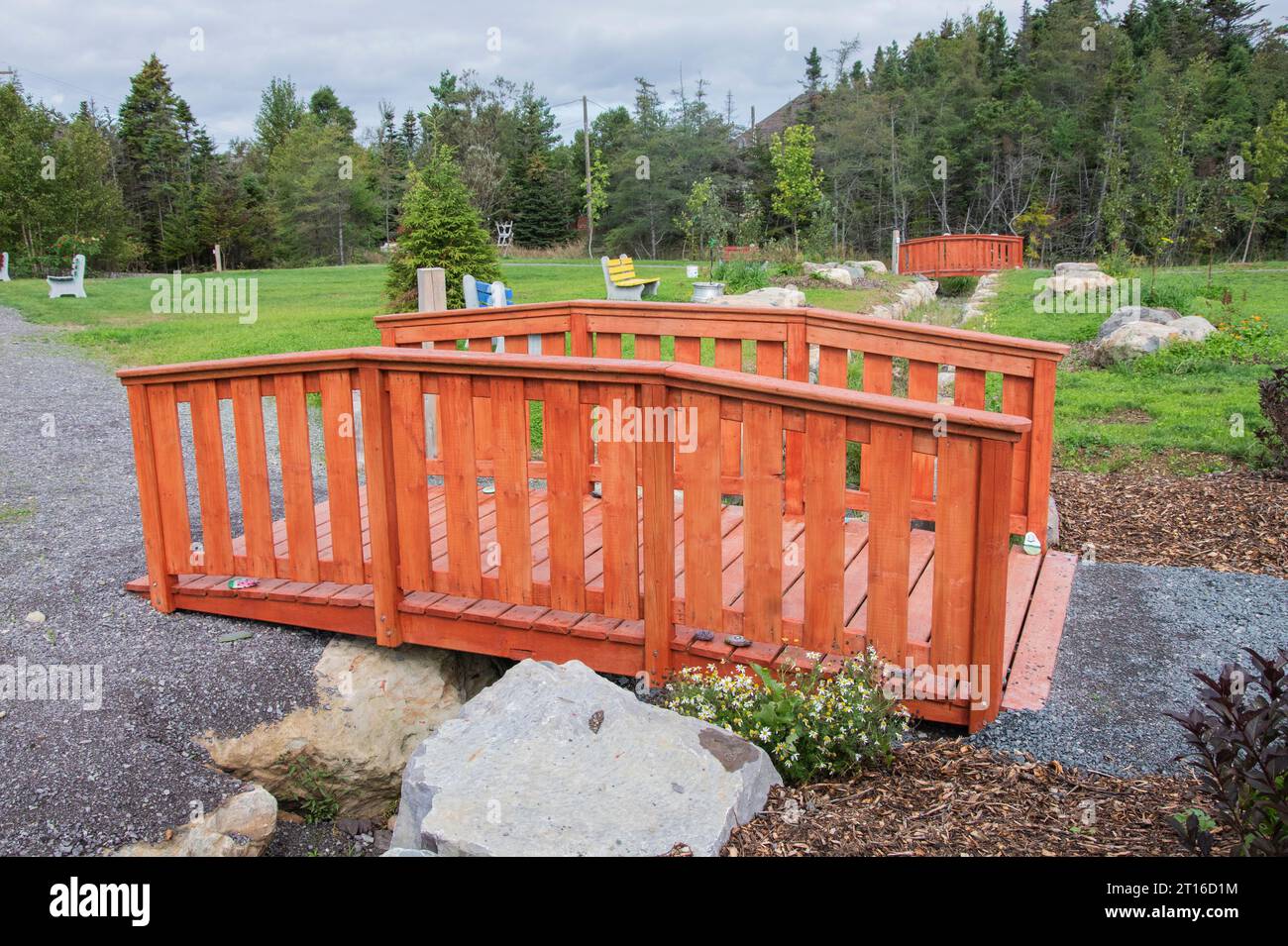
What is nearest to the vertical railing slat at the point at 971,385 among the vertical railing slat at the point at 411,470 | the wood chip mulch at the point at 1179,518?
the wood chip mulch at the point at 1179,518

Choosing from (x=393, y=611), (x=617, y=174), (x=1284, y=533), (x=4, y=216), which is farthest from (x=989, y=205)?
(x=393, y=611)

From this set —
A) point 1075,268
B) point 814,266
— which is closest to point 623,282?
point 814,266

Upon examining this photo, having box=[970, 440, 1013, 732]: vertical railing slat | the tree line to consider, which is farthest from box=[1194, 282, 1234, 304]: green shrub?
the tree line

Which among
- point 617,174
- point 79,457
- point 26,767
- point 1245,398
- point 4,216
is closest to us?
point 26,767

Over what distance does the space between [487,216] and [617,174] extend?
5669 mm

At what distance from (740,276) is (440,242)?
19.6 ft

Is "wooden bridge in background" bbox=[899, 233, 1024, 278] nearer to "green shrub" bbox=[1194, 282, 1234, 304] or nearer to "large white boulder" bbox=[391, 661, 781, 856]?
"green shrub" bbox=[1194, 282, 1234, 304]

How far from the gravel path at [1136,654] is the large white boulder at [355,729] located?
2.45 m

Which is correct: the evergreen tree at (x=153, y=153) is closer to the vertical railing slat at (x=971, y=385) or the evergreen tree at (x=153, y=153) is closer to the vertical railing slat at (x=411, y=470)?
the vertical railing slat at (x=411, y=470)

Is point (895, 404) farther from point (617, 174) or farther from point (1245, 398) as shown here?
point (617, 174)

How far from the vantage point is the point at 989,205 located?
4069 cm

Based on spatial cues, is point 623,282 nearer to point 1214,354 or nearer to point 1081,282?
point 1081,282

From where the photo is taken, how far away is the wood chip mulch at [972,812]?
2.95 meters

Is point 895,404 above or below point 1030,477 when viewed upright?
above
